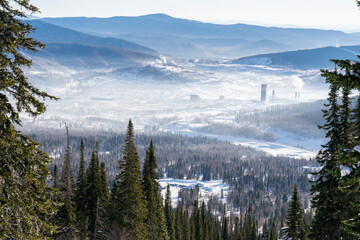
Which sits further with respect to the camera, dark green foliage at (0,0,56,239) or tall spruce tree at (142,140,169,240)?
tall spruce tree at (142,140,169,240)

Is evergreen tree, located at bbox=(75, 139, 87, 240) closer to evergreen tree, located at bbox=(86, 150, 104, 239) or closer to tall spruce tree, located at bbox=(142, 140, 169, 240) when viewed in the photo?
evergreen tree, located at bbox=(86, 150, 104, 239)

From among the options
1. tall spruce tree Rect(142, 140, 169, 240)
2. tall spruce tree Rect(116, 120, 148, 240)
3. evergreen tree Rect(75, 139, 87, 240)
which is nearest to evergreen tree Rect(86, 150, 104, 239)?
evergreen tree Rect(75, 139, 87, 240)

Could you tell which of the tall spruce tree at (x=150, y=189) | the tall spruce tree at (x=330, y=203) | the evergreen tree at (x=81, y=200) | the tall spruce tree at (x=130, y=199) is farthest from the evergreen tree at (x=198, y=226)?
the tall spruce tree at (x=330, y=203)

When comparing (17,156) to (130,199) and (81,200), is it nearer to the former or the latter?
(130,199)

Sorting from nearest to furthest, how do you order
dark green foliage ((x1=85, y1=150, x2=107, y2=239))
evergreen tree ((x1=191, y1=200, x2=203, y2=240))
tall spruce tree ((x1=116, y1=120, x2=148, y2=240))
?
tall spruce tree ((x1=116, y1=120, x2=148, y2=240)) → dark green foliage ((x1=85, y1=150, x2=107, y2=239)) → evergreen tree ((x1=191, y1=200, x2=203, y2=240))

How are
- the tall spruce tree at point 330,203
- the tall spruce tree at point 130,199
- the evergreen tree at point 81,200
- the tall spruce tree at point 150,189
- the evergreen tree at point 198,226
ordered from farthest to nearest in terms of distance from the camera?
the evergreen tree at point 198,226, the evergreen tree at point 81,200, the tall spruce tree at point 150,189, the tall spruce tree at point 130,199, the tall spruce tree at point 330,203

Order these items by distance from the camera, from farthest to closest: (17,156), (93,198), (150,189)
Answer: (93,198)
(150,189)
(17,156)

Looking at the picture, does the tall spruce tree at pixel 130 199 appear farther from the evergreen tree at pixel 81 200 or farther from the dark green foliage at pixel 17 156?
the dark green foliage at pixel 17 156

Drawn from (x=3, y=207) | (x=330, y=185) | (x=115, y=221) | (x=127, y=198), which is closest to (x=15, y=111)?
(x=3, y=207)

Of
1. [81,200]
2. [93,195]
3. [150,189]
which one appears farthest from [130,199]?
[81,200]
